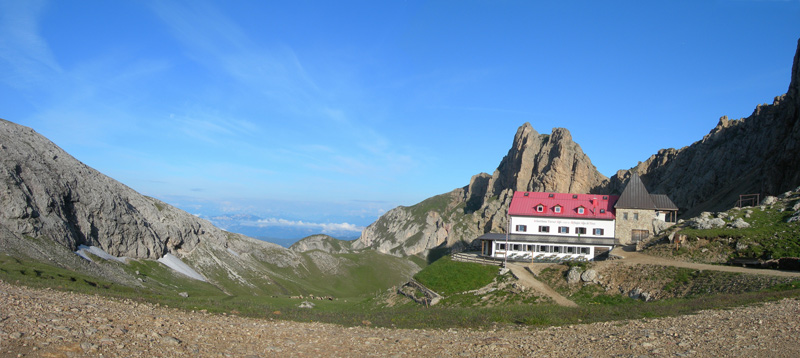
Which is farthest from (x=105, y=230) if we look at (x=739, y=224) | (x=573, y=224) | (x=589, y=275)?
(x=739, y=224)

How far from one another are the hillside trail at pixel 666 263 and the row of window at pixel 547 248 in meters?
4.73

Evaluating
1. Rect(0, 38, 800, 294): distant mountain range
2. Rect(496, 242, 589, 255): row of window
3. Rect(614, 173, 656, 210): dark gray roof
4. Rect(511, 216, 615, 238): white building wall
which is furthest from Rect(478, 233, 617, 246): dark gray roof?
Rect(0, 38, 800, 294): distant mountain range

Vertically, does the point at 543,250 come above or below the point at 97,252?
above

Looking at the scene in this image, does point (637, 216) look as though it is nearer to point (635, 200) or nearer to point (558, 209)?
point (635, 200)

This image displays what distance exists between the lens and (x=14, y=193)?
68.1 metres

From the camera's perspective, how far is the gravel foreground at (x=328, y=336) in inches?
612

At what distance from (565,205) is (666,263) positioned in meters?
22.5

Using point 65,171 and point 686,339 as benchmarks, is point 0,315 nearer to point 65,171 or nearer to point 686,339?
point 686,339

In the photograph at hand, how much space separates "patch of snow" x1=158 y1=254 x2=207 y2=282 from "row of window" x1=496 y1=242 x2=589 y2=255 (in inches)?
2498

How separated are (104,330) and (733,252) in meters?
52.7

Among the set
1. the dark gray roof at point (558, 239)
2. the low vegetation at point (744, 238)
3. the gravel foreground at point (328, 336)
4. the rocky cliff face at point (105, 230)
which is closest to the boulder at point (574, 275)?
the low vegetation at point (744, 238)

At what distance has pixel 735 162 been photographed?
459ft

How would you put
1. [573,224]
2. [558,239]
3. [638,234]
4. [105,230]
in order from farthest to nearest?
[105,230] < [638,234] < [573,224] < [558,239]

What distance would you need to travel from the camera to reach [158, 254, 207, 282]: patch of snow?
3735 inches
